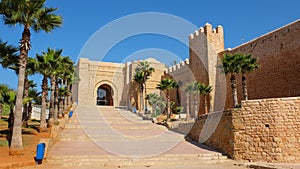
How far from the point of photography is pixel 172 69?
3344cm

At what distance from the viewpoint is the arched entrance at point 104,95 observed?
125 ft

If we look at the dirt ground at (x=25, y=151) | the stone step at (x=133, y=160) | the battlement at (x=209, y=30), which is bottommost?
the stone step at (x=133, y=160)

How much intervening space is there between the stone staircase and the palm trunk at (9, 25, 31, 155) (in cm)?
123

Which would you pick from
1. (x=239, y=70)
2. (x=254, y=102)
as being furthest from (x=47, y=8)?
(x=239, y=70)

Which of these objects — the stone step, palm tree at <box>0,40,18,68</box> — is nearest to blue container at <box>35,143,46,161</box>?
the stone step

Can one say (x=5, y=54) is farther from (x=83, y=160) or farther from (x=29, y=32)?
(x=83, y=160)

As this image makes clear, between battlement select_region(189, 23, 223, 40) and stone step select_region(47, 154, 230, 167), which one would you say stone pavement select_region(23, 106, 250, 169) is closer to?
stone step select_region(47, 154, 230, 167)

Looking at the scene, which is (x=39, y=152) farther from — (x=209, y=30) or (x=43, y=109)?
(x=209, y=30)

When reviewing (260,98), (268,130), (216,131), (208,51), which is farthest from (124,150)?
(208,51)

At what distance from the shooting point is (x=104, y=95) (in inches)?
1583

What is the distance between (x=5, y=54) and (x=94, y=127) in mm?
6026

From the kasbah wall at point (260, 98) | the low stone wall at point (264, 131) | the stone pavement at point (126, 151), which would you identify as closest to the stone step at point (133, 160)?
the stone pavement at point (126, 151)

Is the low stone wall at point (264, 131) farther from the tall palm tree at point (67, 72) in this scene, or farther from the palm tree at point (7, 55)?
the tall palm tree at point (67, 72)

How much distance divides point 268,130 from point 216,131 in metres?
2.30
